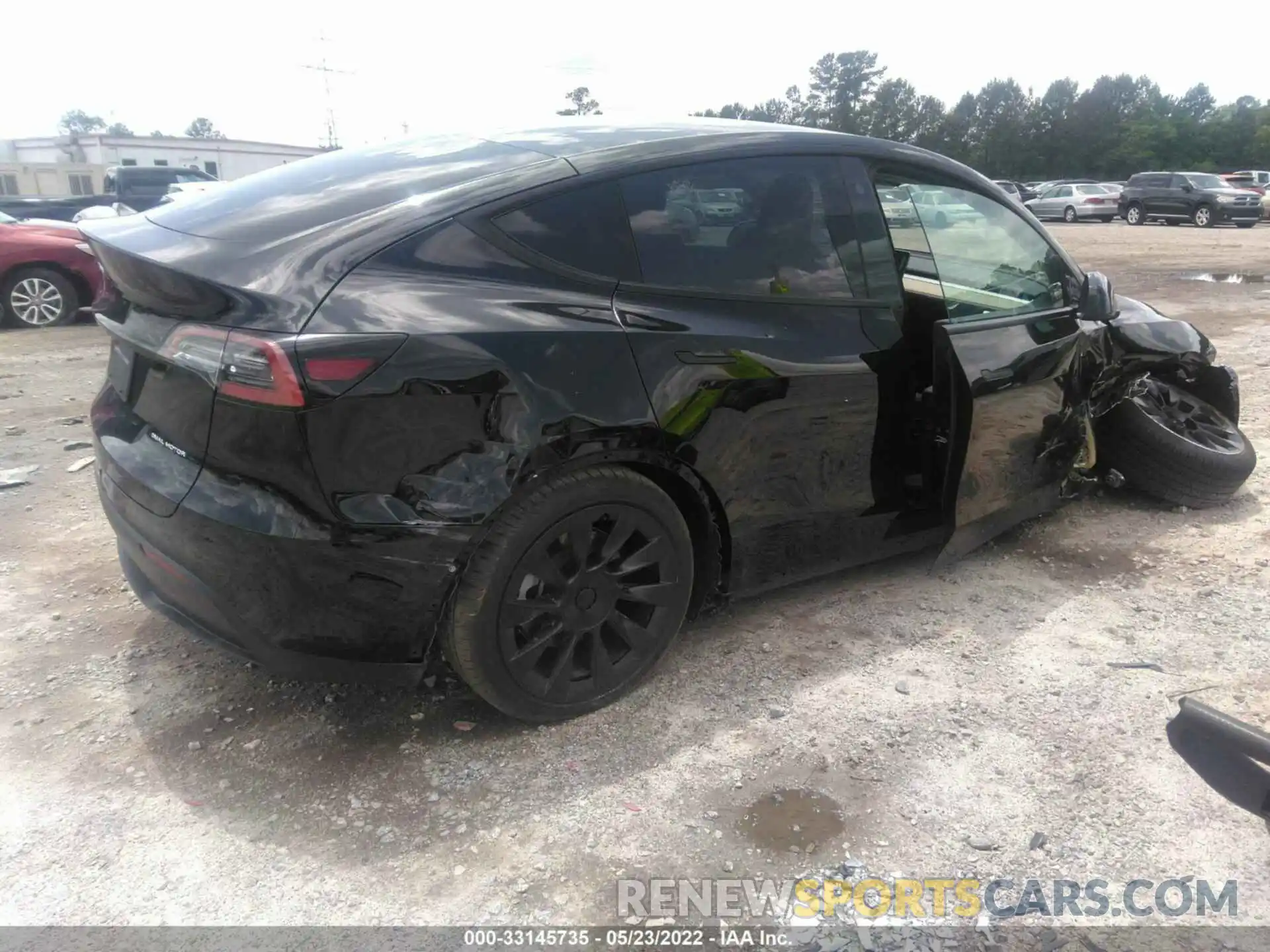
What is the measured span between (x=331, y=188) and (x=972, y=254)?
2.40 m

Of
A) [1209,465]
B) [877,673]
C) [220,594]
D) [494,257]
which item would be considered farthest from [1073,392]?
[220,594]

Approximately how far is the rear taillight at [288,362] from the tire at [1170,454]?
3.71m

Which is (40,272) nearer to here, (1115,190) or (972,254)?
(972,254)

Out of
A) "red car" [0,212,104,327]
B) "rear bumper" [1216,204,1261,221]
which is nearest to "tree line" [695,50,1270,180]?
"rear bumper" [1216,204,1261,221]

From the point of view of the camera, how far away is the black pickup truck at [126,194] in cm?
1858

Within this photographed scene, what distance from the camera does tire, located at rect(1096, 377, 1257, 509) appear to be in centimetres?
440

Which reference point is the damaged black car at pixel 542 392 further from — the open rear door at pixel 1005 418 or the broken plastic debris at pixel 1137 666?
the broken plastic debris at pixel 1137 666

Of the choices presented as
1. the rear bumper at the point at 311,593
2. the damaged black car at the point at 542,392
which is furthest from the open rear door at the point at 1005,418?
the rear bumper at the point at 311,593

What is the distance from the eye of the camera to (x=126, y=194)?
1891 cm

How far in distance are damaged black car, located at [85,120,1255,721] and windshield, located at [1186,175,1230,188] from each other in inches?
1184

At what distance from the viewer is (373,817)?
239 centimetres

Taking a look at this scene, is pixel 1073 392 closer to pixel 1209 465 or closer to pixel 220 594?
pixel 1209 465

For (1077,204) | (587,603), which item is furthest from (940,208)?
(1077,204)

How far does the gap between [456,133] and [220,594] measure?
5.85 feet
